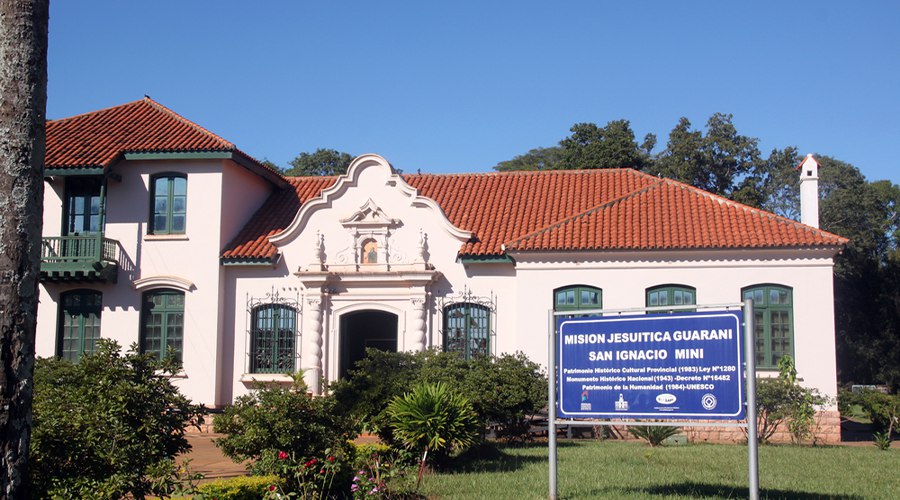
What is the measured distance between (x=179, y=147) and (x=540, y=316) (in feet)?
31.2

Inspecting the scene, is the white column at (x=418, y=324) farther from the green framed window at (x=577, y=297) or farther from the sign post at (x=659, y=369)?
the sign post at (x=659, y=369)

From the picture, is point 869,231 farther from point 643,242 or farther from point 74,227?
point 74,227

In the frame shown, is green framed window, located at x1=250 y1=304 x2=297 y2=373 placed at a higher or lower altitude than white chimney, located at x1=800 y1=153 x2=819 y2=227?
lower

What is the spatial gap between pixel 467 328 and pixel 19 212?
1475cm

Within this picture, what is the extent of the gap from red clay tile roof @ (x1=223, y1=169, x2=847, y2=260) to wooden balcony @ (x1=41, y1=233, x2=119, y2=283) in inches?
110

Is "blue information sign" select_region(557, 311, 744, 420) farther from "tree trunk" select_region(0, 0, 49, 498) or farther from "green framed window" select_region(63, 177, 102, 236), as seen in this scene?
"green framed window" select_region(63, 177, 102, 236)

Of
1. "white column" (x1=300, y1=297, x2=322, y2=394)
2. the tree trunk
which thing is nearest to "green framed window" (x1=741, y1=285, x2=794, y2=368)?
"white column" (x1=300, y1=297, x2=322, y2=394)

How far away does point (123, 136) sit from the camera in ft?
75.1

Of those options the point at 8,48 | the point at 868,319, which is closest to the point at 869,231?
the point at 868,319

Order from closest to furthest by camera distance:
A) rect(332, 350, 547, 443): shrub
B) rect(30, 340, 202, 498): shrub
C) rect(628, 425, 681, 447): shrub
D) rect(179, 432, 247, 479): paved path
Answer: rect(30, 340, 202, 498): shrub < rect(179, 432, 247, 479): paved path < rect(332, 350, 547, 443): shrub < rect(628, 425, 681, 447): shrub

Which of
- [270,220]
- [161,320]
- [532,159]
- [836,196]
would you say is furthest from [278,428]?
[532,159]

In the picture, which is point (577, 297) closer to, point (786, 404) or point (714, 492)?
point (786, 404)

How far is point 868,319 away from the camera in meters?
33.3

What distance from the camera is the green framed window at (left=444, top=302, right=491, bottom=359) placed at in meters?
21.5
